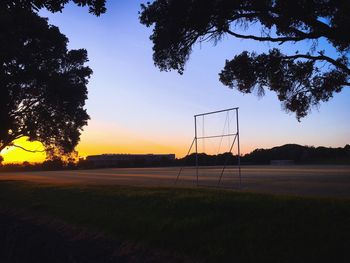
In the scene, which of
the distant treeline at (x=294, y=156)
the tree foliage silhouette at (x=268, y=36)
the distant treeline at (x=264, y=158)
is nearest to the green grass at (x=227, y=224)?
the tree foliage silhouette at (x=268, y=36)

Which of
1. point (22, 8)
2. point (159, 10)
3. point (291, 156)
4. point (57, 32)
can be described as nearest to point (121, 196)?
point (159, 10)

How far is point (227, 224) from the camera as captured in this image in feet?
34.6

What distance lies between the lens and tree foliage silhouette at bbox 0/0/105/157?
3008 centimetres

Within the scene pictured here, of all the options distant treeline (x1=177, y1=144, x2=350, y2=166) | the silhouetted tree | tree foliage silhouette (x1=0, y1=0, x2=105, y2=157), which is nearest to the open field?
tree foliage silhouette (x1=0, y1=0, x2=105, y2=157)

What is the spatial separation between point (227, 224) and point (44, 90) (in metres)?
26.3

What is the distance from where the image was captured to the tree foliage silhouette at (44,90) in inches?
1184

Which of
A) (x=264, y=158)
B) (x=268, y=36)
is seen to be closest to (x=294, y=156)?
(x=264, y=158)

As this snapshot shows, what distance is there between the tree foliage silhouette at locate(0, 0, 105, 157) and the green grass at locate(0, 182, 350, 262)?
1572cm

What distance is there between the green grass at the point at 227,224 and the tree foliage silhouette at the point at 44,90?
15718 millimetres

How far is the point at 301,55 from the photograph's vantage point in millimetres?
13578

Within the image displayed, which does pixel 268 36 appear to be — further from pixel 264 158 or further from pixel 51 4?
pixel 264 158

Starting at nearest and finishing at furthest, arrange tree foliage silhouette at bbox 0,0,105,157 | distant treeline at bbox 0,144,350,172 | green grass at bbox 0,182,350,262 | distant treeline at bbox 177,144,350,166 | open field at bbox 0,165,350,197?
1. green grass at bbox 0,182,350,262
2. open field at bbox 0,165,350,197
3. tree foliage silhouette at bbox 0,0,105,157
4. distant treeline at bbox 0,144,350,172
5. distant treeline at bbox 177,144,350,166

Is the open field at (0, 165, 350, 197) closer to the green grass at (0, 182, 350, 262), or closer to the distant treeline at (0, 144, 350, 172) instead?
the green grass at (0, 182, 350, 262)

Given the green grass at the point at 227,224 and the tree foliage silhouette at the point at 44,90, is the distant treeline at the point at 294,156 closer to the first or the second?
the tree foliage silhouette at the point at 44,90
